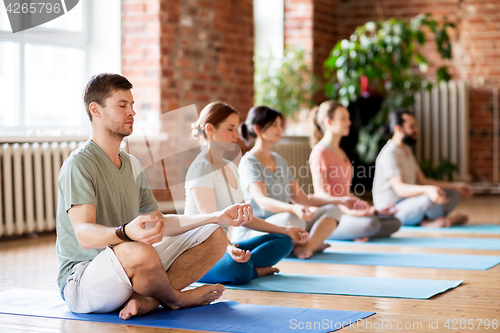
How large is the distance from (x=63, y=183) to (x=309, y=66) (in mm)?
5540

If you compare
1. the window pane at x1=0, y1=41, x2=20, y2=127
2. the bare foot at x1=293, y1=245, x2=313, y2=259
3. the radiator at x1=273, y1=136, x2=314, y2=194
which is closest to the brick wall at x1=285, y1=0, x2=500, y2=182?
the radiator at x1=273, y1=136, x2=314, y2=194

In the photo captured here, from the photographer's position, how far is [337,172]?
418 centimetres

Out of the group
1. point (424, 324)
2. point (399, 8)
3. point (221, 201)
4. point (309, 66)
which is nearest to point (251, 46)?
point (309, 66)

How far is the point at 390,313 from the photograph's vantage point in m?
2.37

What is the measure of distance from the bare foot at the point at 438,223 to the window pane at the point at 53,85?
293 centimetres

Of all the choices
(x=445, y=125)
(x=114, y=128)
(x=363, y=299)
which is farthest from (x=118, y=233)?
(x=445, y=125)

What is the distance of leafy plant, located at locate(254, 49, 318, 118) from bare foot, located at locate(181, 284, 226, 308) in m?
4.51

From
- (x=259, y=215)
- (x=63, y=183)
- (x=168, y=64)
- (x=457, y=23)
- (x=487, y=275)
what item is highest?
(x=457, y=23)

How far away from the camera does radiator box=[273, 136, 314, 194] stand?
6.68 metres

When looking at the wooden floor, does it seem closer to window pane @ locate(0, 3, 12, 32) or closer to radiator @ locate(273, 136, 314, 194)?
window pane @ locate(0, 3, 12, 32)

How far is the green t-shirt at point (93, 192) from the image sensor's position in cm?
211

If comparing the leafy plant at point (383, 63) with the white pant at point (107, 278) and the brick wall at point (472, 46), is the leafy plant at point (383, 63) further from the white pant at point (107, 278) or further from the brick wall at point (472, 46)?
the white pant at point (107, 278)

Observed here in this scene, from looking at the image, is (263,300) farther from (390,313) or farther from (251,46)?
(251,46)

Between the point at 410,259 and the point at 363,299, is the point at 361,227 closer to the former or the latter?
the point at 410,259
